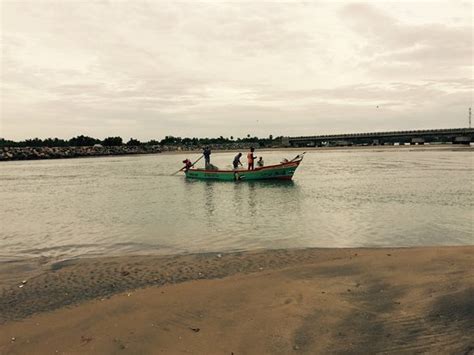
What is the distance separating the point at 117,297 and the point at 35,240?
8333mm

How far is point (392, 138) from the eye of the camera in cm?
13938

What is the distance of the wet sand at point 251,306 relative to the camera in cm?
536

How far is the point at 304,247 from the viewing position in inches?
465

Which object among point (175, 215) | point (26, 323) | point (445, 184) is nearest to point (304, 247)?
point (26, 323)

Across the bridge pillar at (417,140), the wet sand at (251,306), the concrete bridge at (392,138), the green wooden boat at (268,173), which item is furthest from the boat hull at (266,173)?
the bridge pillar at (417,140)

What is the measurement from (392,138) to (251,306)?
144 metres

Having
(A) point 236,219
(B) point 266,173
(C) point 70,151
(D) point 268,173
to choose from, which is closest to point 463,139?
(D) point 268,173

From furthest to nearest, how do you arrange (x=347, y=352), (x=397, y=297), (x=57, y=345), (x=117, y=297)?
(x=117, y=297) → (x=397, y=297) → (x=57, y=345) → (x=347, y=352)

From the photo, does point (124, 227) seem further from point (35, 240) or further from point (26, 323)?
point (26, 323)

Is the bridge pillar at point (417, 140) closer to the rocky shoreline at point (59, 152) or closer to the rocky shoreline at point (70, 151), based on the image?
the rocky shoreline at point (70, 151)

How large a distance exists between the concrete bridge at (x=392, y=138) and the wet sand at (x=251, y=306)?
114110mm

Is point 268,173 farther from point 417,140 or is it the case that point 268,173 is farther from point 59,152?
point 417,140

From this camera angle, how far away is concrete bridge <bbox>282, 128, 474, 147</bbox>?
112562 millimetres

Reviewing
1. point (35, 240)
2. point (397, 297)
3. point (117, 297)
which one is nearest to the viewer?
point (397, 297)
